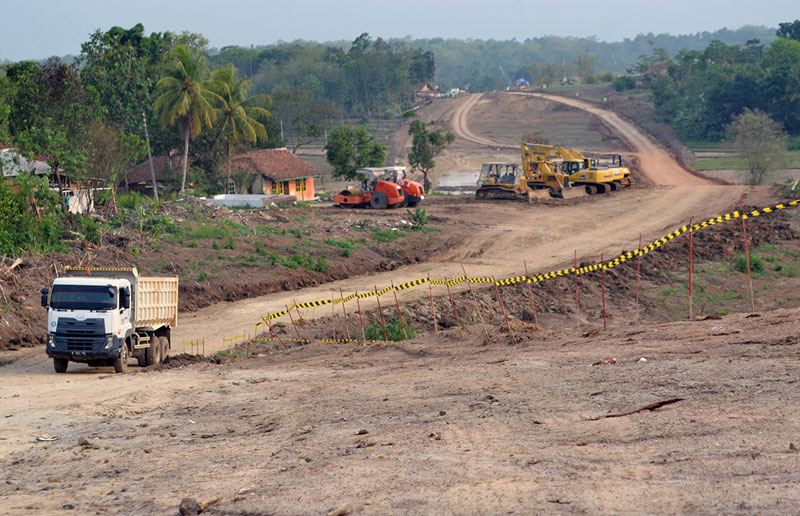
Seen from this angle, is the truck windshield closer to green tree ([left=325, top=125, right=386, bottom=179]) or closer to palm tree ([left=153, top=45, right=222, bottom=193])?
palm tree ([left=153, top=45, right=222, bottom=193])

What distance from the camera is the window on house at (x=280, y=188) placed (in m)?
56.8

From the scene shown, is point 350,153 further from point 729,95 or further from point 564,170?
point 729,95

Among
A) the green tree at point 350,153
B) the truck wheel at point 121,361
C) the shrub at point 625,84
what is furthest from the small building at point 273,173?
the shrub at point 625,84

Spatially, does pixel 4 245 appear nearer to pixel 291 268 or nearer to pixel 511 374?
pixel 291 268

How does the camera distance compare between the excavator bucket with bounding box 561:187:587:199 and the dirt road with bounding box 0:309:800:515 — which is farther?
the excavator bucket with bounding box 561:187:587:199

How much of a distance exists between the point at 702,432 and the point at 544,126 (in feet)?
286

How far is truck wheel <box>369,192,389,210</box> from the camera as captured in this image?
44434 mm

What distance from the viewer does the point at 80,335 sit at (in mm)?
18172

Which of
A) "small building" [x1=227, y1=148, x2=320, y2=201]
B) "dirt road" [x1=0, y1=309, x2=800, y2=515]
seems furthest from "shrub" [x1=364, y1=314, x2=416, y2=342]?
"small building" [x1=227, y1=148, x2=320, y2=201]

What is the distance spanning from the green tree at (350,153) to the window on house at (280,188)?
12.4 feet

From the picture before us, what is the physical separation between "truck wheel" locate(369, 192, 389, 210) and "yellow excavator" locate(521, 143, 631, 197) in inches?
377

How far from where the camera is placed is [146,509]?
9.17 metres

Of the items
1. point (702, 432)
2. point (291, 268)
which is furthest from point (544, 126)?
point (702, 432)

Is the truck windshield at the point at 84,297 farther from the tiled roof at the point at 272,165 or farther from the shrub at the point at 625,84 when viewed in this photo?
the shrub at the point at 625,84
